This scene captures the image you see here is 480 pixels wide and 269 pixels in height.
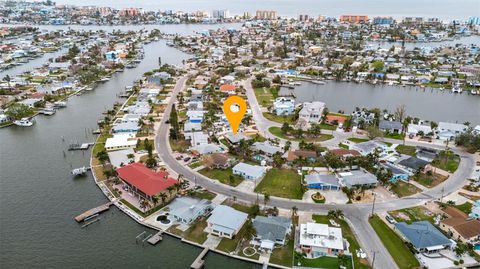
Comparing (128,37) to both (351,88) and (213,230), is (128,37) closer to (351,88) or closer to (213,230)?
(351,88)

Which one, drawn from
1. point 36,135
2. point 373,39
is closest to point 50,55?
point 36,135

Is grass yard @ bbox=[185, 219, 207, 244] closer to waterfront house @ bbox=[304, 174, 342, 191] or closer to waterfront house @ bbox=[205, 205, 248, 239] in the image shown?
waterfront house @ bbox=[205, 205, 248, 239]

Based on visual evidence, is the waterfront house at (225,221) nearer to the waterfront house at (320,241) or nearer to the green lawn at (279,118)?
the waterfront house at (320,241)

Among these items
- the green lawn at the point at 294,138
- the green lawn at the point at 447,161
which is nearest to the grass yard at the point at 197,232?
the green lawn at the point at 294,138

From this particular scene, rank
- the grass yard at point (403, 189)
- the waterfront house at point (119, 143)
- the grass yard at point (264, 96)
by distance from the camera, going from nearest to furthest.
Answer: the grass yard at point (403, 189) → the waterfront house at point (119, 143) → the grass yard at point (264, 96)

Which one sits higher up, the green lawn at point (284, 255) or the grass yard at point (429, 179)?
the grass yard at point (429, 179)

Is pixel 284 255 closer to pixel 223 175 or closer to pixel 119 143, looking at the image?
pixel 223 175
